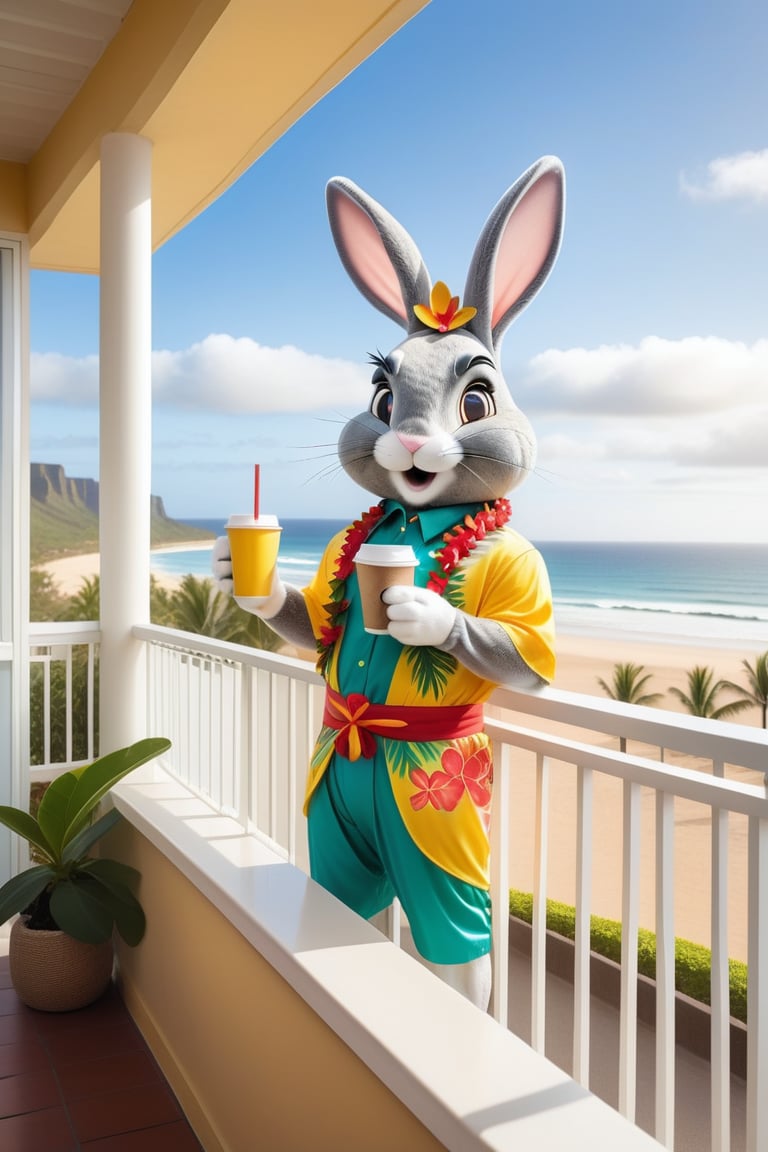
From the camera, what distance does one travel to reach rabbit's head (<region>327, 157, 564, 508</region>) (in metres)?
1.62

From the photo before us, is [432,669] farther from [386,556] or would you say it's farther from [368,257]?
[368,257]

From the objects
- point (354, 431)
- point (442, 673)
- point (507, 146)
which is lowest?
point (442, 673)

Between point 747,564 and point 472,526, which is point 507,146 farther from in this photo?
point 472,526

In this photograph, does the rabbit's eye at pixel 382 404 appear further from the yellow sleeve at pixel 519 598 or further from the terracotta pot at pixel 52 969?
the terracotta pot at pixel 52 969

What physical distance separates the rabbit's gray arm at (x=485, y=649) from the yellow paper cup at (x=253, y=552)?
0.39 m

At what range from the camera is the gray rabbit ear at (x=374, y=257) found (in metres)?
1.80

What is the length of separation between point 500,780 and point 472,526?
437 millimetres

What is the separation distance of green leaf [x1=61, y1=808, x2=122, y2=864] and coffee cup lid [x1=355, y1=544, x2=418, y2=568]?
164cm

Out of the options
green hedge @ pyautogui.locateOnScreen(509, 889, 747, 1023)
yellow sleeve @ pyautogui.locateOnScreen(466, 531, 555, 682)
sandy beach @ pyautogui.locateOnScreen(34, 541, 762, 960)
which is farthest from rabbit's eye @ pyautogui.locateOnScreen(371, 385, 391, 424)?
sandy beach @ pyautogui.locateOnScreen(34, 541, 762, 960)

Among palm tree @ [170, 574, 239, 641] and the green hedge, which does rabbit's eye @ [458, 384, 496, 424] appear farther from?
palm tree @ [170, 574, 239, 641]

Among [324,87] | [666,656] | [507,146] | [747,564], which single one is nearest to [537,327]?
[507,146]

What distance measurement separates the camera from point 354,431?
1.74m

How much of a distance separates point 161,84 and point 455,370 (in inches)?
61.8

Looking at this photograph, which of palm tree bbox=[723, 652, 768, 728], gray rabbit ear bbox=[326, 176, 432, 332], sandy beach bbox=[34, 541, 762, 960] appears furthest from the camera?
palm tree bbox=[723, 652, 768, 728]
